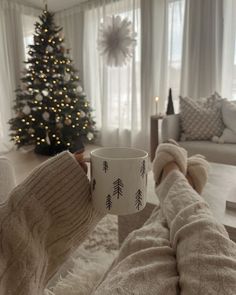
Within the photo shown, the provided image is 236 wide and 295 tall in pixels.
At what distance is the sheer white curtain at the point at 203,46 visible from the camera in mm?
2688

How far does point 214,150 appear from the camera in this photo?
212 centimetres

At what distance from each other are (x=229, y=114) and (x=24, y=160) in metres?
2.56

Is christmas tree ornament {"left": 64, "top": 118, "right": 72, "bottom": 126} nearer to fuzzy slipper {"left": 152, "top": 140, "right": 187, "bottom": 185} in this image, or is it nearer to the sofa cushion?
the sofa cushion

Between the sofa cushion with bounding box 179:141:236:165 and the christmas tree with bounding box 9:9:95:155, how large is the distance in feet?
5.62

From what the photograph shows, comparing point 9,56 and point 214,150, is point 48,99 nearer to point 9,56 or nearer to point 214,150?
point 9,56

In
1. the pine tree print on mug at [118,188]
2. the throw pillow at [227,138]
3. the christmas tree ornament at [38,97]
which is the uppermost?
the christmas tree ornament at [38,97]

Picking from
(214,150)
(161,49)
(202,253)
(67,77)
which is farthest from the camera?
(67,77)

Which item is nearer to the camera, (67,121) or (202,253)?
(202,253)

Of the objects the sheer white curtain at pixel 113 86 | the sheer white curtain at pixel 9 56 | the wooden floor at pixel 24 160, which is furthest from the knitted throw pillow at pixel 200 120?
the sheer white curtain at pixel 9 56

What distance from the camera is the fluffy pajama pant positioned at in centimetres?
36

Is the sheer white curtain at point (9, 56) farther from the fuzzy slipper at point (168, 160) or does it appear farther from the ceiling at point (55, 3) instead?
the fuzzy slipper at point (168, 160)

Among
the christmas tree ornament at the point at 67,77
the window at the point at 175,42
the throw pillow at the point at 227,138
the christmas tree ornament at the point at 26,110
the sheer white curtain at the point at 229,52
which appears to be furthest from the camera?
the christmas tree ornament at the point at 67,77

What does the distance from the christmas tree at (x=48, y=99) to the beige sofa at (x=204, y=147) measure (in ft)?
4.74

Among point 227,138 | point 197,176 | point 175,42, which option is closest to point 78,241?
point 197,176
